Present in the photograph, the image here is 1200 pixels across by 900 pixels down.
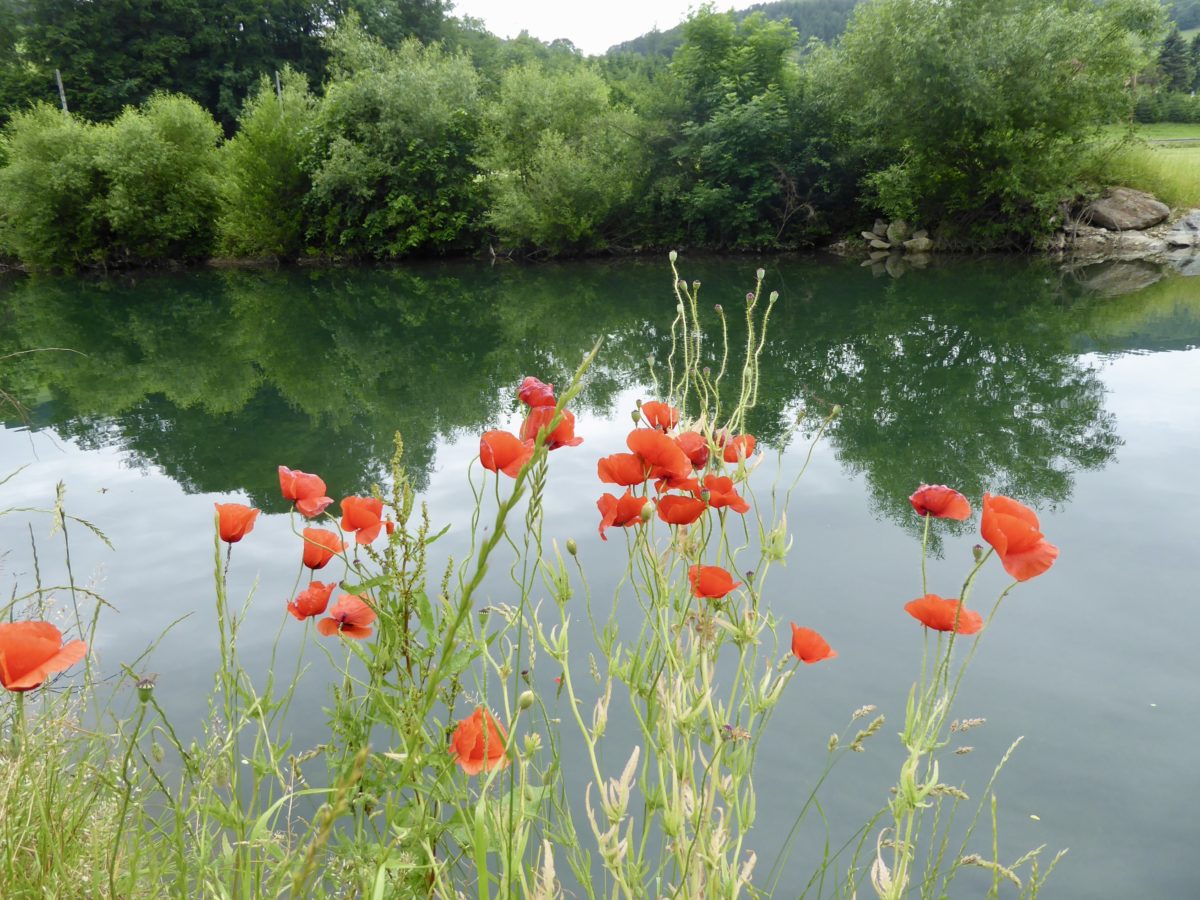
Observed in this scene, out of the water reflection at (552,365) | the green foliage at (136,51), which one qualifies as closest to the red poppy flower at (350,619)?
the water reflection at (552,365)

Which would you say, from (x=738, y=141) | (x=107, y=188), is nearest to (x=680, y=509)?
(x=738, y=141)

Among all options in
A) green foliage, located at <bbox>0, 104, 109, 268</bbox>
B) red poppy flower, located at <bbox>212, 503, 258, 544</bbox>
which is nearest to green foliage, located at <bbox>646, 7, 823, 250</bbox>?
green foliage, located at <bbox>0, 104, 109, 268</bbox>

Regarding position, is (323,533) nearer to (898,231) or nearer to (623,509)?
(623,509)

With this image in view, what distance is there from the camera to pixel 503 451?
1.07 meters

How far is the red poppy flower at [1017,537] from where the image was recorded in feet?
3.42

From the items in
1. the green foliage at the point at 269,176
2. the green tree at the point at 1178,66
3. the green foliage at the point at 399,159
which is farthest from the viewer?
the green tree at the point at 1178,66

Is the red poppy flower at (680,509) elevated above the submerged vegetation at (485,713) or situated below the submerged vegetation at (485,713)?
above

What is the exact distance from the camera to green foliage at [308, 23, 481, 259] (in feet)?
67.5

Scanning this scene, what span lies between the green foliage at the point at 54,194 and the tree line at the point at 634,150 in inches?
2.5

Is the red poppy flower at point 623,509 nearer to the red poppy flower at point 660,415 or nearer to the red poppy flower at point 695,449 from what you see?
the red poppy flower at point 695,449

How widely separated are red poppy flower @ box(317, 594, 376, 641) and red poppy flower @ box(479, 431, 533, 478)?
1.04ft

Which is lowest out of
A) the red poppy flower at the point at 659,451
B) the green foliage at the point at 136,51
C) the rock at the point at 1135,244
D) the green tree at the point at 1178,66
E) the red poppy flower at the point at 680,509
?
the rock at the point at 1135,244

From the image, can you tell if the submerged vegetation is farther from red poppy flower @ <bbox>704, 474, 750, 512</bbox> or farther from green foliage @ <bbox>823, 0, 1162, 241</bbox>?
green foliage @ <bbox>823, 0, 1162, 241</bbox>

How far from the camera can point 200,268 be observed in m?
22.7
